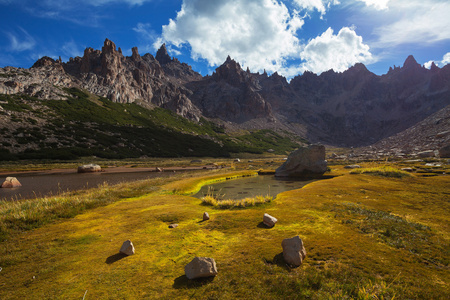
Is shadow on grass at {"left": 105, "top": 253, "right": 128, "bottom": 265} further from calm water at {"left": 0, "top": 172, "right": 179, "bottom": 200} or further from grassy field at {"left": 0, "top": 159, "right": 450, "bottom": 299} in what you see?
calm water at {"left": 0, "top": 172, "right": 179, "bottom": 200}

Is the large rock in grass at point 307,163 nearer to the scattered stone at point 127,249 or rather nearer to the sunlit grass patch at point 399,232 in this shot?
the sunlit grass patch at point 399,232

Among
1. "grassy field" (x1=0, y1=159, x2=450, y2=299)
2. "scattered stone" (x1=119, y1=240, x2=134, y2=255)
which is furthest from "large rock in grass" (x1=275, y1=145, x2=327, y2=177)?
"scattered stone" (x1=119, y1=240, x2=134, y2=255)

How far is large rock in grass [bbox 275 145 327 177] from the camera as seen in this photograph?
44281 millimetres

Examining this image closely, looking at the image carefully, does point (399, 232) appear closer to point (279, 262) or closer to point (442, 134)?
point (279, 262)

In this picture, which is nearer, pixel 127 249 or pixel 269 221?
pixel 127 249

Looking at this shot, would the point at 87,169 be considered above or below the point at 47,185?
above

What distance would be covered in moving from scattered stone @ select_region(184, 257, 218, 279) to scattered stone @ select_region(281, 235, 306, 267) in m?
2.68

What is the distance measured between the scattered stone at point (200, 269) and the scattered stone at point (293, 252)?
2.68 metres

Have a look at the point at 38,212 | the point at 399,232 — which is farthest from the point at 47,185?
the point at 399,232

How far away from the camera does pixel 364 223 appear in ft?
35.2

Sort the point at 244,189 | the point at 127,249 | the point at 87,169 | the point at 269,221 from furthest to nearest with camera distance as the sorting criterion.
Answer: the point at 87,169, the point at 244,189, the point at 269,221, the point at 127,249

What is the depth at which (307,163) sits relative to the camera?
44906 millimetres

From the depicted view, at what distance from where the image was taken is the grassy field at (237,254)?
19.3ft

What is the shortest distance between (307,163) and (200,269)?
142ft
